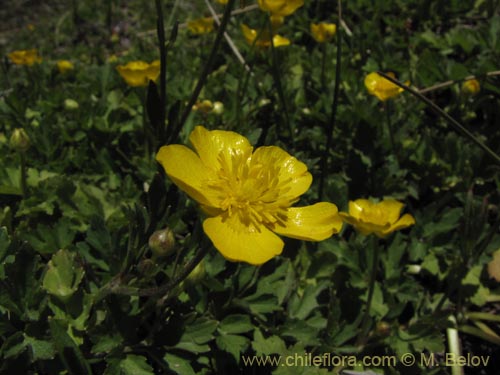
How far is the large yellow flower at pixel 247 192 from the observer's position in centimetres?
123

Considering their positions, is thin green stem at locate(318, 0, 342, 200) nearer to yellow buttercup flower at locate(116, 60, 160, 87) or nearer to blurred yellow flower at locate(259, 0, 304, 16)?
blurred yellow flower at locate(259, 0, 304, 16)

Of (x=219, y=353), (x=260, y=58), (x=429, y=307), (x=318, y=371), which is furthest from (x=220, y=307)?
(x=260, y=58)

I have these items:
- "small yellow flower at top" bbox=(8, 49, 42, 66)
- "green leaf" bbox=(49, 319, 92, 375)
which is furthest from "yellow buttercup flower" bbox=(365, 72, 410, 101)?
"small yellow flower at top" bbox=(8, 49, 42, 66)

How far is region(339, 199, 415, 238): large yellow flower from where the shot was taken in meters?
1.70

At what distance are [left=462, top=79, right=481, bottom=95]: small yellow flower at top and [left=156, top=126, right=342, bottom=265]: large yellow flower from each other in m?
1.84

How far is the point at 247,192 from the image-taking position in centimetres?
137

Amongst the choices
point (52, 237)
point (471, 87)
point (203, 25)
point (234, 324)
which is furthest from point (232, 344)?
point (203, 25)

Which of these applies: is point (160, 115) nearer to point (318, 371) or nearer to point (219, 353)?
point (219, 353)

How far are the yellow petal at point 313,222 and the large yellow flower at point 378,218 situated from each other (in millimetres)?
216

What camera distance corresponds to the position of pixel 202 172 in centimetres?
139

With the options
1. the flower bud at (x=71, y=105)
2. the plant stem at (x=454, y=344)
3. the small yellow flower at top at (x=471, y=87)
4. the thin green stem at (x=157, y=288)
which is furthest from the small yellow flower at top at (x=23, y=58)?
the plant stem at (x=454, y=344)

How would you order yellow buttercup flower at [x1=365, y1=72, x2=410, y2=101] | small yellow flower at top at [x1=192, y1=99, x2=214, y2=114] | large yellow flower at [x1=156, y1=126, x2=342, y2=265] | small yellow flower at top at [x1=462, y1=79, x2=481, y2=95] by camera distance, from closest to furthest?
large yellow flower at [x1=156, y1=126, x2=342, y2=265] → yellow buttercup flower at [x1=365, y1=72, x2=410, y2=101] → small yellow flower at top at [x1=192, y1=99, x2=214, y2=114] → small yellow flower at top at [x1=462, y1=79, x2=481, y2=95]

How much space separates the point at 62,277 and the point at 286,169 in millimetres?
777

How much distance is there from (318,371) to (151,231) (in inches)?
30.4
